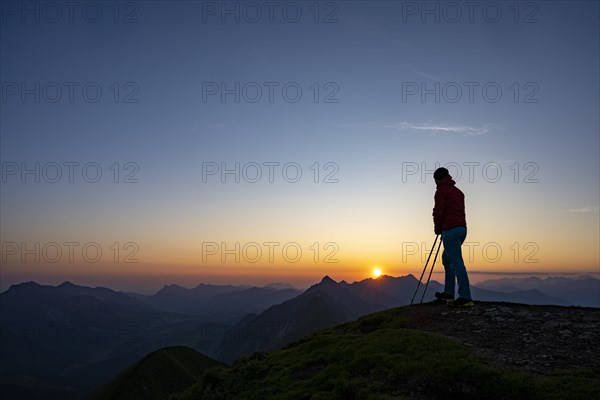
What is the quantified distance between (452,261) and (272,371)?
8892 millimetres

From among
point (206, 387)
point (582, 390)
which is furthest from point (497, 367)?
point (206, 387)

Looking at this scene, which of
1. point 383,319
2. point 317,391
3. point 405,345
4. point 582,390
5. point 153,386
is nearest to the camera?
point 582,390

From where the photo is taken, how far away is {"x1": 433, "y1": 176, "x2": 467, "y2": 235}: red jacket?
53.8 ft

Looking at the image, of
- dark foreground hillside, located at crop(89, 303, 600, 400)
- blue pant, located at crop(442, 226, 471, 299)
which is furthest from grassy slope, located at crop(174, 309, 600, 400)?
blue pant, located at crop(442, 226, 471, 299)

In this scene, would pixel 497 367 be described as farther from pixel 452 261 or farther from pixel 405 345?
pixel 452 261

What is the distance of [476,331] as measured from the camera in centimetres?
1338

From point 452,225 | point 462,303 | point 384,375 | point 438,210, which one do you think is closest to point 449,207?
point 438,210

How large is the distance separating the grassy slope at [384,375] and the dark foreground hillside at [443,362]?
0.02 metres

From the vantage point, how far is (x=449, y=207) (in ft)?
54.2

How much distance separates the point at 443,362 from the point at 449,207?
305 inches

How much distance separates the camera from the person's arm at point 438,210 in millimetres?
16609

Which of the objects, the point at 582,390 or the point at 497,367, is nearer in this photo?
the point at 582,390

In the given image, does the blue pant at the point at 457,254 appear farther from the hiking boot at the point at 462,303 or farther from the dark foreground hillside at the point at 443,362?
the dark foreground hillside at the point at 443,362

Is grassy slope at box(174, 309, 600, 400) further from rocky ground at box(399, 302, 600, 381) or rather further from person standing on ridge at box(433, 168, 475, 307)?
person standing on ridge at box(433, 168, 475, 307)
